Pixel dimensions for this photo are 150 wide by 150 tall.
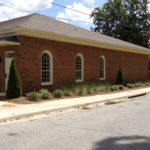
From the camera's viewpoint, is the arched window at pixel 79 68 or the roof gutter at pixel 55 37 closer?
the roof gutter at pixel 55 37

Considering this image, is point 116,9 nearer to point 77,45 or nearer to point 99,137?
point 77,45

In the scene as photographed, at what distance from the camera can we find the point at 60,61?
1794cm

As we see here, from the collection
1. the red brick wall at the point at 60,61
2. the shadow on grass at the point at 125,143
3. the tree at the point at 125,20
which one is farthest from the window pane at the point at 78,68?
the tree at the point at 125,20

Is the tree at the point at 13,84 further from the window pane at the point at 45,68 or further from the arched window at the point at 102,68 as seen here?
the arched window at the point at 102,68

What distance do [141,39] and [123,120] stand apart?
1679 inches

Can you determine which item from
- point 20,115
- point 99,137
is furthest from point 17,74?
point 99,137

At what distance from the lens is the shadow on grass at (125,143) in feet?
19.2

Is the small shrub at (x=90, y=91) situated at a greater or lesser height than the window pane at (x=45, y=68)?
lesser

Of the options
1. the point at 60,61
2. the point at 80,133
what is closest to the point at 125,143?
the point at 80,133

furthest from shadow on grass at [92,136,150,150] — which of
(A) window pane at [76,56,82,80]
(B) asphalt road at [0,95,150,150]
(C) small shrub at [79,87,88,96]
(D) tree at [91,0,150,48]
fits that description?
(D) tree at [91,0,150,48]

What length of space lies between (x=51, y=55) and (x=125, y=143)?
11734 millimetres

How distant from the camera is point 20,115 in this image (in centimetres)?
977

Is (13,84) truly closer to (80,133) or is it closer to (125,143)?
(80,133)

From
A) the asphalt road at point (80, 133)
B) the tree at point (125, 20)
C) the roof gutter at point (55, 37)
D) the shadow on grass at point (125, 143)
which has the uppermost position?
the tree at point (125, 20)
